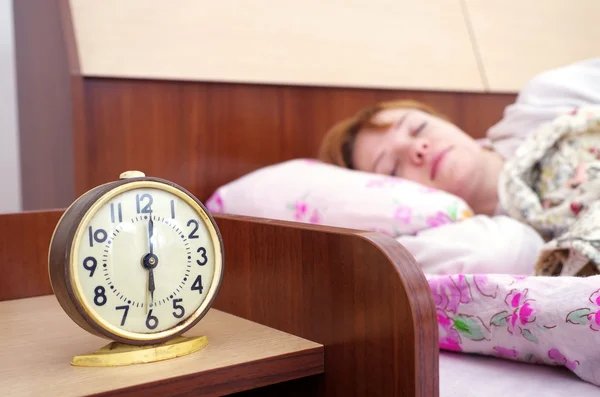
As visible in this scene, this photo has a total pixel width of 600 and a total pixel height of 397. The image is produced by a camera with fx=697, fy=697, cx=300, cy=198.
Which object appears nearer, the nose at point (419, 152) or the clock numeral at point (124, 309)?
the clock numeral at point (124, 309)

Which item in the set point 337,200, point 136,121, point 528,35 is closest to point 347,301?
point 337,200

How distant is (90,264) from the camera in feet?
1.93

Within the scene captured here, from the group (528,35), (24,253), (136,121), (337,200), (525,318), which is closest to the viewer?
(525,318)

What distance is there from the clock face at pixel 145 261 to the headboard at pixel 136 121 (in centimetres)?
78

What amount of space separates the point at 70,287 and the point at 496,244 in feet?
2.50

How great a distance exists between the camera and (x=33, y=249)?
916 millimetres

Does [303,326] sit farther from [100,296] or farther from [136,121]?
[136,121]

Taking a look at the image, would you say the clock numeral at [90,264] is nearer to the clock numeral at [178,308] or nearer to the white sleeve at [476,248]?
the clock numeral at [178,308]

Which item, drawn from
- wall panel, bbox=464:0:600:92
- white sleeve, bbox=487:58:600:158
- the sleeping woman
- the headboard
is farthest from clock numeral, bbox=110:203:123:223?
wall panel, bbox=464:0:600:92

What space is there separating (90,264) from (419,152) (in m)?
1.04

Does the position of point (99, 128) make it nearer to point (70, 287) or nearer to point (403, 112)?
point (403, 112)

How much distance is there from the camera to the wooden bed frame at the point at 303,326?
564 mm

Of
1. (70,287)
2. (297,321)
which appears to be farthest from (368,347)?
(70,287)

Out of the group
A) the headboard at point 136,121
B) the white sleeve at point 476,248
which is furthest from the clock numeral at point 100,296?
the headboard at point 136,121
